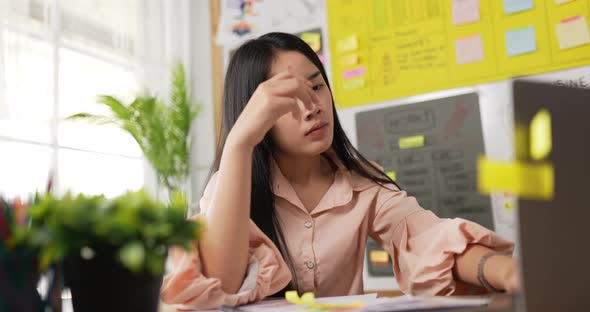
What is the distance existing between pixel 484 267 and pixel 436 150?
4.22ft

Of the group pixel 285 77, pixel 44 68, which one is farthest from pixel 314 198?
pixel 44 68

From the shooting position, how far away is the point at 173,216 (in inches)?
18.7

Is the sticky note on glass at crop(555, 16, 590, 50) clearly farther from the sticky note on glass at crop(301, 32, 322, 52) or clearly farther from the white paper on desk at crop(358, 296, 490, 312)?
the white paper on desk at crop(358, 296, 490, 312)

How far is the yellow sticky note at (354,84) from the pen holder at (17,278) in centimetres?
180

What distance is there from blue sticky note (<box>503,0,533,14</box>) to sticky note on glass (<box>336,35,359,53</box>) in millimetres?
623

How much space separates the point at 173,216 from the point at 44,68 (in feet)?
7.50

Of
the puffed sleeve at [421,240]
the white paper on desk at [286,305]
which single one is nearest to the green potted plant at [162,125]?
the puffed sleeve at [421,240]

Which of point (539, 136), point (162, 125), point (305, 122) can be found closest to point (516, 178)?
point (539, 136)

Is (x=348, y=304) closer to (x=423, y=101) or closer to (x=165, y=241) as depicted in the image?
(x=165, y=241)

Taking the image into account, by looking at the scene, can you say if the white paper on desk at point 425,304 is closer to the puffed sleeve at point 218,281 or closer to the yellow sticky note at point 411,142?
the puffed sleeve at point 218,281

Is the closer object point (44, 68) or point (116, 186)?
point (44, 68)

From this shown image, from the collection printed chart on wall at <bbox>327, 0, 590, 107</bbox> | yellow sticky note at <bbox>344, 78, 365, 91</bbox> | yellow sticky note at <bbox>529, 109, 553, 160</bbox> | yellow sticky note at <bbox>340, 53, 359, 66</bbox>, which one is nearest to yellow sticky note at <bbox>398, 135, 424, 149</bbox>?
printed chart on wall at <bbox>327, 0, 590, 107</bbox>

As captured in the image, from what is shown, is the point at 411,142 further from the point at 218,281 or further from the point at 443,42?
the point at 218,281

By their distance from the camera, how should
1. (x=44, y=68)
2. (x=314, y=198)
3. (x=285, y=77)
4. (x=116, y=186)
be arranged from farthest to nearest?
(x=116, y=186)
(x=44, y=68)
(x=314, y=198)
(x=285, y=77)
